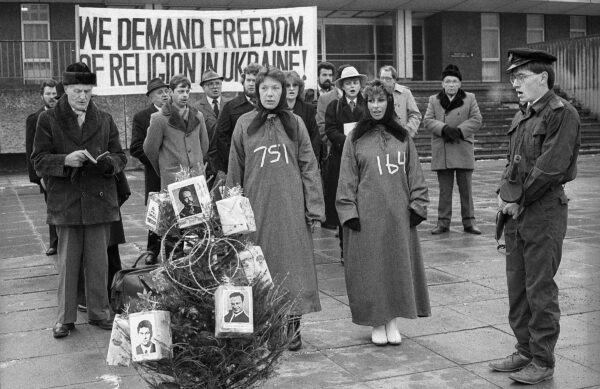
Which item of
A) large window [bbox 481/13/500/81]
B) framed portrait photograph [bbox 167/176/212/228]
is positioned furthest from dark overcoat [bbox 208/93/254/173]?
large window [bbox 481/13/500/81]

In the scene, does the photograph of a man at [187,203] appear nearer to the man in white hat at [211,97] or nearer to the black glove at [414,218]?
the black glove at [414,218]

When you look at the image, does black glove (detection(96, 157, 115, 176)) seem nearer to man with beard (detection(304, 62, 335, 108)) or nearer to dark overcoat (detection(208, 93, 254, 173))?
dark overcoat (detection(208, 93, 254, 173))

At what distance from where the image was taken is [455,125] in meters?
10.3

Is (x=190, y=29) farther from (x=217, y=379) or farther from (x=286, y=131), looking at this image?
(x=217, y=379)

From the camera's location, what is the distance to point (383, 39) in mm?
28656

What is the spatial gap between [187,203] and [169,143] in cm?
439

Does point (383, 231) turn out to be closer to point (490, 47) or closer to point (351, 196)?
point (351, 196)

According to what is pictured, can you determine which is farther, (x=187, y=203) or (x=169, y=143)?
(x=169, y=143)

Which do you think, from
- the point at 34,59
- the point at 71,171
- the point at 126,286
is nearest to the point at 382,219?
the point at 126,286

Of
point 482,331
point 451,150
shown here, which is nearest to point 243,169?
point 482,331

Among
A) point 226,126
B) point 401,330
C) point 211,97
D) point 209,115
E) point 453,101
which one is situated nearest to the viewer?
point 401,330

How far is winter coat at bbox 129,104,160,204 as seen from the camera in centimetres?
847

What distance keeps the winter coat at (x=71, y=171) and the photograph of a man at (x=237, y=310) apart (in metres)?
3.01

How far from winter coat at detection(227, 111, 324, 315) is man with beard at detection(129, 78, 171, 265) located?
3.07 metres
